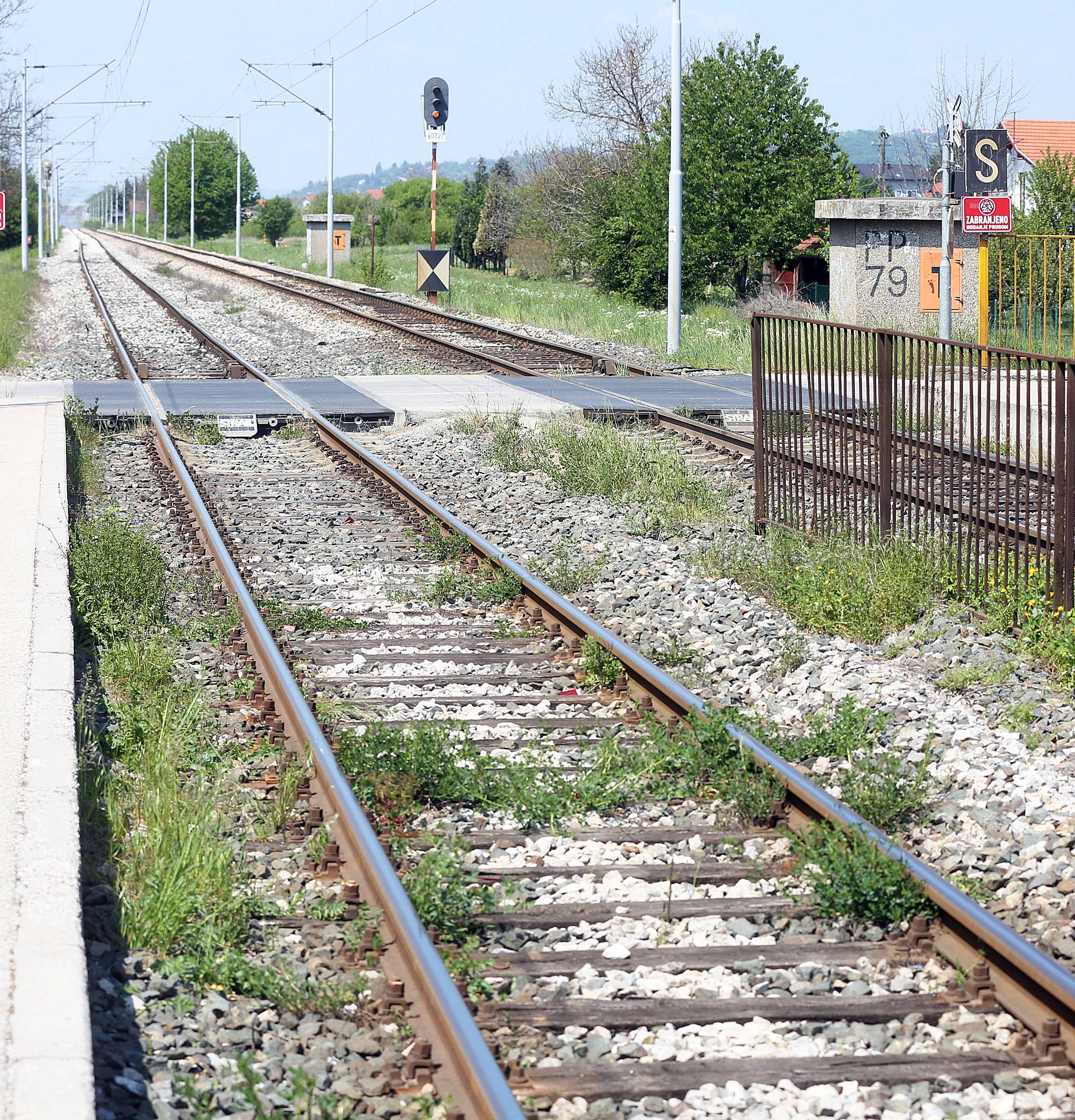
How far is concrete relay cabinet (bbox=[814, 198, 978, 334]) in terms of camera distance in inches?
958

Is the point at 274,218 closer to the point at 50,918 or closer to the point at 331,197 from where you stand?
the point at 331,197

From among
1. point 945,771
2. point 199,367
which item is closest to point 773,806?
point 945,771

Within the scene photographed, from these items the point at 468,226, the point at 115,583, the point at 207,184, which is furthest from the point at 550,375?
the point at 207,184

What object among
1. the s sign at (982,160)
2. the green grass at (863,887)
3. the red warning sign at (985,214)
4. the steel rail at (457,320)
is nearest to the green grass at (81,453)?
the steel rail at (457,320)

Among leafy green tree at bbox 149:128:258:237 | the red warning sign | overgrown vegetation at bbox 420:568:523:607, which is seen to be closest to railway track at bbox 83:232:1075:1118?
overgrown vegetation at bbox 420:568:523:607

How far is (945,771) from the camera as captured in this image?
19.8ft

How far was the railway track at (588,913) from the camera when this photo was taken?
3875mm

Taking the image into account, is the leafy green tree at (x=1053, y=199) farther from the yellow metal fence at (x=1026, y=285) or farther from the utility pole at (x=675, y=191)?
the utility pole at (x=675, y=191)

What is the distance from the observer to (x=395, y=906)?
14.7 ft

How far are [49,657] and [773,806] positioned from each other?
3.65 m

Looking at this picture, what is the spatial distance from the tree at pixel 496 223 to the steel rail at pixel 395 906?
2546 inches

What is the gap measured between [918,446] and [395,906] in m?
5.55

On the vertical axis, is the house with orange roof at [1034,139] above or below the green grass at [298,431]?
above

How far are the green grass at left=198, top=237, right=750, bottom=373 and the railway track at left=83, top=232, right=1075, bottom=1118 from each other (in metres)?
15.7
